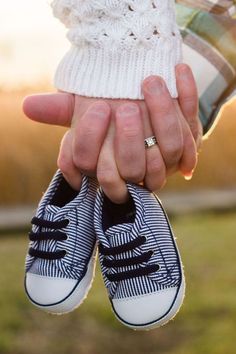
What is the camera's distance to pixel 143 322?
4.94ft

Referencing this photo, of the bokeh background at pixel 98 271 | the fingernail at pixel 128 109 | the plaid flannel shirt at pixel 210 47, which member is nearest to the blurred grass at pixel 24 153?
the bokeh background at pixel 98 271

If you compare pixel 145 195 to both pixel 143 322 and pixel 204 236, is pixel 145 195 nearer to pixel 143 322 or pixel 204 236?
pixel 143 322

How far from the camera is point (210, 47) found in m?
1.69

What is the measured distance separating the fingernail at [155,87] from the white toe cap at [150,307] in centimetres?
31

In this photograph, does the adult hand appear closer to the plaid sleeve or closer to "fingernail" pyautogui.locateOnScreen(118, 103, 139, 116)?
"fingernail" pyautogui.locateOnScreen(118, 103, 139, 116)

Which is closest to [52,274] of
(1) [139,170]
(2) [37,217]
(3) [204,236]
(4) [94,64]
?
(2) [37,217]

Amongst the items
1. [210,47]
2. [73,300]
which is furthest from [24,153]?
[73,300]

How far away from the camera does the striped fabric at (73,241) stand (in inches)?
62.0

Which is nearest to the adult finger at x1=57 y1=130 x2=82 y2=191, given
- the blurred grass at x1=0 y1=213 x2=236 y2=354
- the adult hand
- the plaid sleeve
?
the adult hand

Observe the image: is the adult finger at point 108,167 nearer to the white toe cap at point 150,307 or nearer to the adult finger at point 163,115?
the adult finger at point 163,115

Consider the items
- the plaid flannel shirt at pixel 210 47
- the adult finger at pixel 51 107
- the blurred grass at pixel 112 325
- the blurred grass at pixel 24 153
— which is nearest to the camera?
the adult finger at pixel 51 107

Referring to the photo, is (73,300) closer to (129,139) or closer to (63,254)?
(63,254)

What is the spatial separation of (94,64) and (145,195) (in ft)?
0.75

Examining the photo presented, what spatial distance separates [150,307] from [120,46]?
420mm
